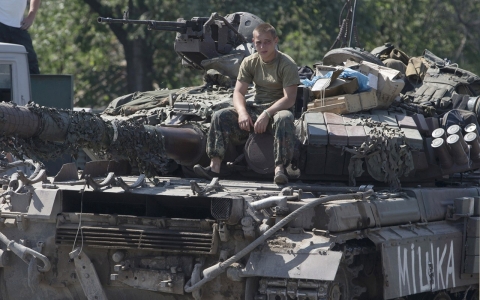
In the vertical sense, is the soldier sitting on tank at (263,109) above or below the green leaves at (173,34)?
above

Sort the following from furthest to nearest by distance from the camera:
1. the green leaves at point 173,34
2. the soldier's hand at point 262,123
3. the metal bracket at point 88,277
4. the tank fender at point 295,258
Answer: the green leaves at point 173,34, the soldier's hand at point 262,123, the metal bracket at point 88,277, the tank fender at point 295,258

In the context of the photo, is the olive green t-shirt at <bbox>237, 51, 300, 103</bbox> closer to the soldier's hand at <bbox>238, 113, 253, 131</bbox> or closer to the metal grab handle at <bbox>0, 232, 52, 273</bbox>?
the soldier's hand at <bbox>238, 113, 253, 131</bbox>

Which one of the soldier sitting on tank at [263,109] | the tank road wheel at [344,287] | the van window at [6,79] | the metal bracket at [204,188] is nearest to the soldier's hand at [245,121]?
the soldier sitting on tank at [263,109]

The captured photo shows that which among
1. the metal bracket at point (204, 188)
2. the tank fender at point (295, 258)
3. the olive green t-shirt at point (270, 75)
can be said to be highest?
the olive green t-shirt at point (270, 75)

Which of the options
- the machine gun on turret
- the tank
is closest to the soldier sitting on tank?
the tank

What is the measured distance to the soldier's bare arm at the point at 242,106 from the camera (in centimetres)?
1158

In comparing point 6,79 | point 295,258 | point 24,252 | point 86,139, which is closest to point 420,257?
point 295,258

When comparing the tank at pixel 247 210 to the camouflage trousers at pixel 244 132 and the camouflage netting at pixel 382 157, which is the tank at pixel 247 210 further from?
the camouflage trousers at pixel 244 132

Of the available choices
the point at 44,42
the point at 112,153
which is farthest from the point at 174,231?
the point at 44,42

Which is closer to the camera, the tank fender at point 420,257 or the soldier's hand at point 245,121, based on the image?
A: the tank fender at point 420,257

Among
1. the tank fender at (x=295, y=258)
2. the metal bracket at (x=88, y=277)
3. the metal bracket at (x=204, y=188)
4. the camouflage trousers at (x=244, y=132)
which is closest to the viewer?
the tank fender at (x=295, y=258)

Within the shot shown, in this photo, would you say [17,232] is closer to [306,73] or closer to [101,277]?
[101,277]

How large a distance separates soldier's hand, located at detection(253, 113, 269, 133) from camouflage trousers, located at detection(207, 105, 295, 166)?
0.26 ft

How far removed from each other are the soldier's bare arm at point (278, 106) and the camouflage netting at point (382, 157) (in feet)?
2.62
